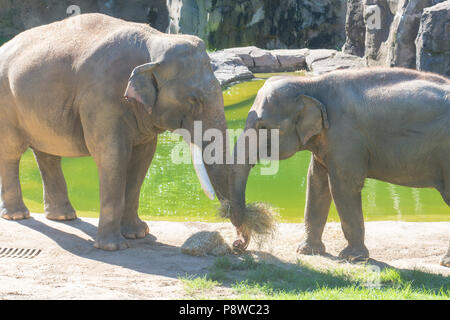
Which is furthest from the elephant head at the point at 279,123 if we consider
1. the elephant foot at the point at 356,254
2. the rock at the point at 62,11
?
the rock at the point at 62,11

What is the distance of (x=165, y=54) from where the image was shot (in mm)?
6227

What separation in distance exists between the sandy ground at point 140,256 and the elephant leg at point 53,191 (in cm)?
13

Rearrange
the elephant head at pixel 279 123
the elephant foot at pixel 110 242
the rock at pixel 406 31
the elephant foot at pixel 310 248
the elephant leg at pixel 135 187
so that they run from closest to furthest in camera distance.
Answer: the elephant head at pixel 279 123, the elephant foot at pixel 110 242, the elephant foot at pixel 310 248, the elephant leg at pixel 135 187, the rock at pixel 406 31

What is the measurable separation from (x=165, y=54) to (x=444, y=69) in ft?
27.3

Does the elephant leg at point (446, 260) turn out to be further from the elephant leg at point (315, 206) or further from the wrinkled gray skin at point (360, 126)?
the elephant leg at point (315, 206)

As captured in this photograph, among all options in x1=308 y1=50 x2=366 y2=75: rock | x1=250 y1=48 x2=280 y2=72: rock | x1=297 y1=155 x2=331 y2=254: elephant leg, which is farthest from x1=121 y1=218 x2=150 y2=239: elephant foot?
x1=250 y1=48 x2=280 y2=72: rock

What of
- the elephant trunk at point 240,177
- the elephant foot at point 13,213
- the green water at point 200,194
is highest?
the elephant trunk at point 240,177

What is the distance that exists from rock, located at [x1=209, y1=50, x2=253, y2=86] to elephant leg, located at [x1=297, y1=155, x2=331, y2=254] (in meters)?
11.4

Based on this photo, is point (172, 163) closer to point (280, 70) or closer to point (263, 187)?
point (263, 187)

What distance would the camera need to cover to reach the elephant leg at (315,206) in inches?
258

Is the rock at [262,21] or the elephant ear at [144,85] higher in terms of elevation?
the elephant ear at [144,85]

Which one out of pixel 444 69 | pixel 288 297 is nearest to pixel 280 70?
pixel 444 69
